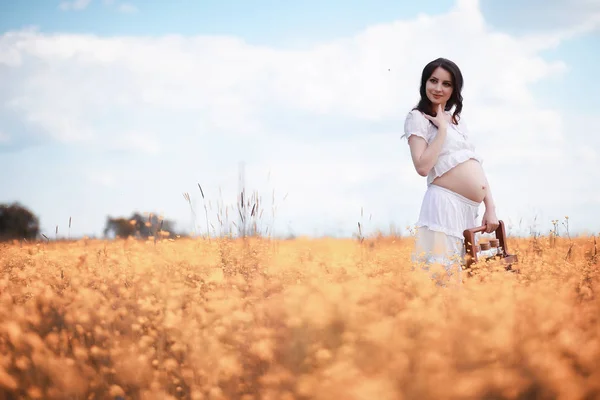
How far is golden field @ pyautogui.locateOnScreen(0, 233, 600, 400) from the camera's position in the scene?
2.30 m

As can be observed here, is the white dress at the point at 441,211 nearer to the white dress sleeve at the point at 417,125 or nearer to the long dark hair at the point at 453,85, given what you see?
the white dress sleeve at the point at 417,125

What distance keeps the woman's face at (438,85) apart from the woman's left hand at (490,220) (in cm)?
95

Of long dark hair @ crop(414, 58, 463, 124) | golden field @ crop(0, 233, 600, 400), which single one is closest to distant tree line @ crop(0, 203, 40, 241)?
golden field @ crop(0, 233, 600, 400)

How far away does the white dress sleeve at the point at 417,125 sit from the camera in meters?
4.43

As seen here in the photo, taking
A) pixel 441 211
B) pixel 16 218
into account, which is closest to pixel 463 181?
pixel 441 211

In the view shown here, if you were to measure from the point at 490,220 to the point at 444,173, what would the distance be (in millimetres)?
553

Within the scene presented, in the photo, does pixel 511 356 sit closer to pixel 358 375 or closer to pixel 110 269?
pixel 358 375

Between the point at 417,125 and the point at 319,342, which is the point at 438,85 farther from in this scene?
the point at 319,342

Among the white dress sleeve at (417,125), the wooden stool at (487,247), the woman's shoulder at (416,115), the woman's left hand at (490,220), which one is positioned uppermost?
the woman's shoulder at (416,115)

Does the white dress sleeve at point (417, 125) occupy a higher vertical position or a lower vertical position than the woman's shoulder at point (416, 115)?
lower

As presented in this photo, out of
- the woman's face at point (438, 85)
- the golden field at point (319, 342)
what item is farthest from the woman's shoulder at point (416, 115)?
the golden field at point (319, 342)

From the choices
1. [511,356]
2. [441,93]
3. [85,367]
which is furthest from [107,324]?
[441,93]

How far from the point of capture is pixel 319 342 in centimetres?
287

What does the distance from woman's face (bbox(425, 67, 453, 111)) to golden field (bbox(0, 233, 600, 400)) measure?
135 centimetres
